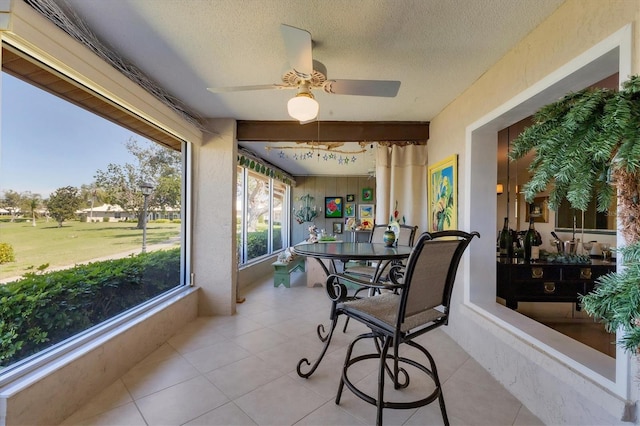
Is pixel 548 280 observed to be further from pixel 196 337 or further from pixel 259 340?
pixel 196 337

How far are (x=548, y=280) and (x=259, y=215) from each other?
15.1 ft

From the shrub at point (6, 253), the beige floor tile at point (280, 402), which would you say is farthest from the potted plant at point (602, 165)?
the shrub at point (6, 253)

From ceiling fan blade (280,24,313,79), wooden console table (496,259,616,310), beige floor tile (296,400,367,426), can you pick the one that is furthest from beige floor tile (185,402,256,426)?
wooden console table (496,259,616,310)

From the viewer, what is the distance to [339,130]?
3256 millimetres

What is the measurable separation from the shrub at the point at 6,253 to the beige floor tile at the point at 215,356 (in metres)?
1.35

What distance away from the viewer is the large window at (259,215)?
475cm

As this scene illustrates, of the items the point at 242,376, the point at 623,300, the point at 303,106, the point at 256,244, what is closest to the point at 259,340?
the point at 242,376

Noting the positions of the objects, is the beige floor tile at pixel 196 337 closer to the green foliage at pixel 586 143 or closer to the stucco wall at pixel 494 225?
the stucco wall at pixel 494 225

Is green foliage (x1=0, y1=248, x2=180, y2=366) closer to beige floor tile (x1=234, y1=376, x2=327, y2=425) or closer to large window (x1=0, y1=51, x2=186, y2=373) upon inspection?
large window (x1=0, y1=51, x2=186, y2=373)

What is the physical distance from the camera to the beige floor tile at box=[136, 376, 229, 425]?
157 centimetres

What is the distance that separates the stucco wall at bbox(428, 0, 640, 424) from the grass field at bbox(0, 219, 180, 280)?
2.90 metres

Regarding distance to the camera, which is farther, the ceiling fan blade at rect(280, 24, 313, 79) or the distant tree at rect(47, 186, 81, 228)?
the distant tree at rect(47, 186, 81, 228)

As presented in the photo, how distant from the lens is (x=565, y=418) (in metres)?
1.41

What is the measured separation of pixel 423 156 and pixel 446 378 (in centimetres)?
241
